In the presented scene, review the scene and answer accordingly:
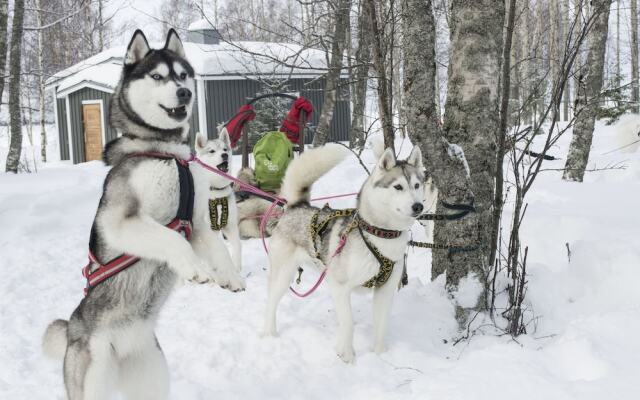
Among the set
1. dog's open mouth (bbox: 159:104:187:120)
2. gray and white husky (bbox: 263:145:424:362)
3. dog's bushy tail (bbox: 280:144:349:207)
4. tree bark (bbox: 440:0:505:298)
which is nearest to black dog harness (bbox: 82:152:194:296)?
dog's open mouth (bbox: 159:104:187:120)

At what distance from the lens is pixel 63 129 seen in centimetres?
2092

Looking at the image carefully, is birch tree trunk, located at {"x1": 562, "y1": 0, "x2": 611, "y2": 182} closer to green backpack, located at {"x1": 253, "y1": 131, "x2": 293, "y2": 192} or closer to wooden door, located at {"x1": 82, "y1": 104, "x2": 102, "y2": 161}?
green backpack, located at {"x1": 253, "y1": 131, "x2": 293, "y2": 192}

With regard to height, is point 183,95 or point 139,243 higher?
point 183,95

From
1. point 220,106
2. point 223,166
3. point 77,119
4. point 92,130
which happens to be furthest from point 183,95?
point 77,119

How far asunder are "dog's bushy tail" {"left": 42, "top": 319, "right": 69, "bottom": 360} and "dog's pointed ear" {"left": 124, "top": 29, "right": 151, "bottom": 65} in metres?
1.24

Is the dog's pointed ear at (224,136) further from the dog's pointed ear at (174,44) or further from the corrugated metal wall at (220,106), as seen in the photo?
the corrugated metal wall at (220,106)

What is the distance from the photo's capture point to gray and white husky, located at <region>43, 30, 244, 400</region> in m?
2.17

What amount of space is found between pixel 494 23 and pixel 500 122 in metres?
0.63

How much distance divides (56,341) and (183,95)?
4.24 feet

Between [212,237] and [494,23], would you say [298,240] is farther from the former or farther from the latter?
[494,23]

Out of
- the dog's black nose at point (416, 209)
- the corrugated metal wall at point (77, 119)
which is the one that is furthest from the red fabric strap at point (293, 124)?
the corrugated metal wall at point (77, 119)

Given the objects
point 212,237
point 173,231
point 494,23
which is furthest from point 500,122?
point 173,231

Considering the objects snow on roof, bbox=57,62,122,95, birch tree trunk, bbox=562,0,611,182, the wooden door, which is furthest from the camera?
the wooden door

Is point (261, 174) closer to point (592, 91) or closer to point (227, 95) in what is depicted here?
point (592, 91)
